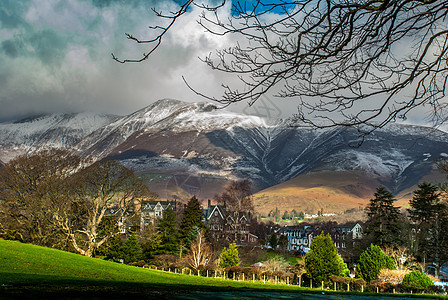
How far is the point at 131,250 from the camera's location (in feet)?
139

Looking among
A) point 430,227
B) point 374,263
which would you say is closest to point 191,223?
point 374,263

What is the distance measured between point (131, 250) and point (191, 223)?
10.2 meters

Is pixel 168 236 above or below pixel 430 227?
below

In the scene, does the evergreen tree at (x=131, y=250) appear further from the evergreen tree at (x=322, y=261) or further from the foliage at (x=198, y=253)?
the evergreen tree at (x=322, y=261)

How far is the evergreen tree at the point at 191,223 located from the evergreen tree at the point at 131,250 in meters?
6.88

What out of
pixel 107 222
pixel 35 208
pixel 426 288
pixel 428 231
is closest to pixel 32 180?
pixel 35 208

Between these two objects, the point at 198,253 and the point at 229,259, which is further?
the point at 198,253

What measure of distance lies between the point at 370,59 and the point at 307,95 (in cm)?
124

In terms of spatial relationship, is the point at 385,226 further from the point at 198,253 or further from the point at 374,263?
the point at 198,253

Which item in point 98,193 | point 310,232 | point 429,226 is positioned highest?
point 98,193

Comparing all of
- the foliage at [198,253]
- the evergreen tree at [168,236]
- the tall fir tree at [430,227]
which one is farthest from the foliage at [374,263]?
the evergreen tree at [168,236]

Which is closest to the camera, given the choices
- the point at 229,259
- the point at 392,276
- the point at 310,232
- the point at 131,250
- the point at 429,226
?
the point at 392,276

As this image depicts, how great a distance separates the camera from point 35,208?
28.5 meters

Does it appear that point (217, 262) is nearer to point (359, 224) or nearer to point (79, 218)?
point (79, 218)
